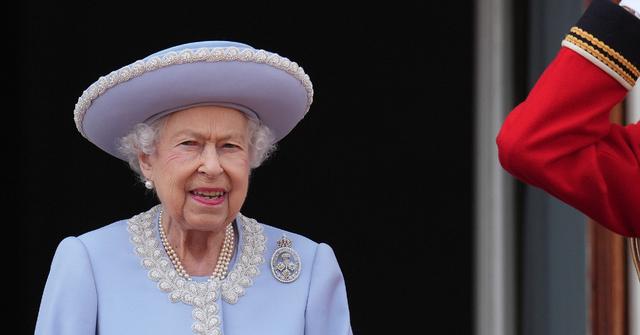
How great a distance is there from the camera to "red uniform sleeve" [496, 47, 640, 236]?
2.61 metres

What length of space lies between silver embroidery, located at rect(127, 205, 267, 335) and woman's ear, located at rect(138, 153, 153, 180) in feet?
0.45

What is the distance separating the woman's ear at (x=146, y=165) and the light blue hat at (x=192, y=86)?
0.25 feet

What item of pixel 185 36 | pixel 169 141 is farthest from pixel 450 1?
pixel 169 141

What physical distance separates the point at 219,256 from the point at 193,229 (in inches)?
4.6

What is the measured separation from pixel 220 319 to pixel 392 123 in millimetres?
3390

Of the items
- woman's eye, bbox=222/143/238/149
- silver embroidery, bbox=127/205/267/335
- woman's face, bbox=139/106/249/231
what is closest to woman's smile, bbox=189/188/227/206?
woman's face, bbox=139/106/249/231

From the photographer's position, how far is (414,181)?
662cm

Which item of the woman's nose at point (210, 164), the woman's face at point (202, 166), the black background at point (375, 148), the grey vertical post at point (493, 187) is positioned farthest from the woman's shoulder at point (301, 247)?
the black background at point (375, 148)

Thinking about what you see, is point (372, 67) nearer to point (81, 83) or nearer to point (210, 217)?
point (81, 83)

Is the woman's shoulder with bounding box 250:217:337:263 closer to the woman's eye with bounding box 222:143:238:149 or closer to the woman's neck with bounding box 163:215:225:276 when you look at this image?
the woman's neck with bounding box 163:215:225:276

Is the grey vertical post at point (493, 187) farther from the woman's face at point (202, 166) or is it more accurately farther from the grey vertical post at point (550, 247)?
the woman's face at point (202, 166)

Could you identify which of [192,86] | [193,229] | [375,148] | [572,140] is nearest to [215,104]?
[192,86]

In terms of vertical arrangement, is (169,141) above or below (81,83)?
below

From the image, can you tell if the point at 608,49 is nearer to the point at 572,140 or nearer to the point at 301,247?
the point at 572,140
